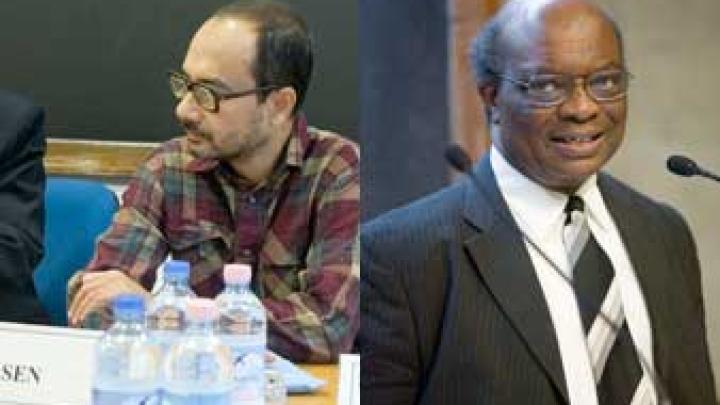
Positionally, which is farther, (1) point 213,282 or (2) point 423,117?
(1) point 213,282

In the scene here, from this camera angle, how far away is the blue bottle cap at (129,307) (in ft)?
4.03

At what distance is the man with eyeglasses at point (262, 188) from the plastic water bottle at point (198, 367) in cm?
11

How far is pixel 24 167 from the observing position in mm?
1479

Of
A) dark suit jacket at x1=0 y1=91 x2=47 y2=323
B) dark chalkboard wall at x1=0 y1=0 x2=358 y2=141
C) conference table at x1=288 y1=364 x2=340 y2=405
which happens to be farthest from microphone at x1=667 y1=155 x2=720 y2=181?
dark suit jacket at x1=0 y1=91 x2=47 y2=323

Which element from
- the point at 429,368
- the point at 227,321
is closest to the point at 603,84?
the point at 429,368

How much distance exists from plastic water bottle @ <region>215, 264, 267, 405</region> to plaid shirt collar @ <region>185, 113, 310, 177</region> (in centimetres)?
14

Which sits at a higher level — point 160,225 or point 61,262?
point 160,225

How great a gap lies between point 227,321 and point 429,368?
1.58 ft

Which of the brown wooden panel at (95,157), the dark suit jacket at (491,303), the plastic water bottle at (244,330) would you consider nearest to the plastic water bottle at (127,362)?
the plastic water bottle at (244,330)

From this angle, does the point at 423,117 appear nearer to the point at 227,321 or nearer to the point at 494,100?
the point at 494,100

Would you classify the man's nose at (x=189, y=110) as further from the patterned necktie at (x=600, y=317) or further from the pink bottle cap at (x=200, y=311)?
the patterned necktie at (x=600, y=317)

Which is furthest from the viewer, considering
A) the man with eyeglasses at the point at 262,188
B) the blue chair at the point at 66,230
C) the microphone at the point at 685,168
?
the blue chair at the point at 66,230

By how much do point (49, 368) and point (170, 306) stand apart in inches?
9.2

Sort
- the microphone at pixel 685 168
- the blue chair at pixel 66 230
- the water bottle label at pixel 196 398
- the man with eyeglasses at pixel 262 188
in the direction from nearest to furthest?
1. the microphone at pixel 685 168
2. the water bottle label at pixel 196 398
3. the man with eyeglasses at pixel 262 188
4. the blue chair at pixel 66 230
